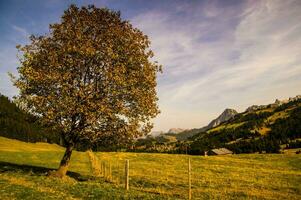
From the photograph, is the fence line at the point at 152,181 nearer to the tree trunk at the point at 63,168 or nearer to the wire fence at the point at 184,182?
the wire fence at the point at 184,182

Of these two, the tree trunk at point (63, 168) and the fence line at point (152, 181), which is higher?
the tree trunk at point (63, 168)

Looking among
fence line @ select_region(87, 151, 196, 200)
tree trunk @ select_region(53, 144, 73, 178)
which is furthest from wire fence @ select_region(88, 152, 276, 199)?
tree trunk @ select_region(53, 144, 73, 178)

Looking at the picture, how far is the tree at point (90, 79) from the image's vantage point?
31562mm

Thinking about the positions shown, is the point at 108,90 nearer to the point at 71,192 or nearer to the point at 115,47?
the point at 115,47

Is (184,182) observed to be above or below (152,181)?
below

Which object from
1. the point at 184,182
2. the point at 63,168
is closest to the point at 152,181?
the point at 184,182

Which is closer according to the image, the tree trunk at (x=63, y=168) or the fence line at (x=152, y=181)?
the fence line at (x=152, y=181)

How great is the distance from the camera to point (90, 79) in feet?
112

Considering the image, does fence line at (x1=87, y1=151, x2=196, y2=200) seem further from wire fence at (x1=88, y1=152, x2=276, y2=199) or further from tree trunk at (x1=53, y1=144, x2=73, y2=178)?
tree trunk at (x1=53, y1=144, x2=73, y2=178)

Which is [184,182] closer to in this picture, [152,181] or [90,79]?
[152,181]

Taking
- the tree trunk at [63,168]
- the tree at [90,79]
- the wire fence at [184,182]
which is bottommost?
the wire fence at [184,182]

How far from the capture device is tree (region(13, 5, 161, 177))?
3156 cm

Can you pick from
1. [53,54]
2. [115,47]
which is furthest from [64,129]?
[115,47]

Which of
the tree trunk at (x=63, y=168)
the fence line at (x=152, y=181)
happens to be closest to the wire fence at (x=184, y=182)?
the fence line at (x=152, y=181)
